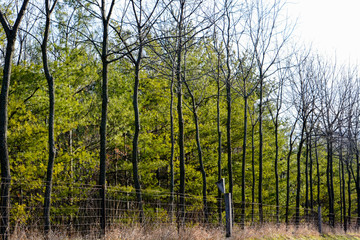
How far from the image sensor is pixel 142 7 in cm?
1332

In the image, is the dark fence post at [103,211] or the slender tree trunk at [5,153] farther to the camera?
the dark fence post at [103,211]

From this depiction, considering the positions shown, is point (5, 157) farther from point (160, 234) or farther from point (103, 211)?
point (160, 234)

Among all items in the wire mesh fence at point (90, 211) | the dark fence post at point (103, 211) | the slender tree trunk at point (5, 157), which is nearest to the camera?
the slender tree trunk at point (5, 157)

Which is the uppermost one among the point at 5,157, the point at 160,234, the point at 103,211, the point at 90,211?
the point at 5,157

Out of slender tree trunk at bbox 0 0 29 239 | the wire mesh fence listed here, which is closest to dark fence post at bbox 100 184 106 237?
the wire mesh fence

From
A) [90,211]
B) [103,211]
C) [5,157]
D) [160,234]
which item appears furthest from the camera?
[90,211]

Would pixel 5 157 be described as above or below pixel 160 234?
above

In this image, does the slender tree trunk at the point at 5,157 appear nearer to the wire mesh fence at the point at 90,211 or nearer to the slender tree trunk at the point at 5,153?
the slender tree trunk at the point at 5,153

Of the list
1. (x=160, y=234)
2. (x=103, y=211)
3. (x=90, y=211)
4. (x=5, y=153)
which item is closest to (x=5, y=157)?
(x=5, y=153)

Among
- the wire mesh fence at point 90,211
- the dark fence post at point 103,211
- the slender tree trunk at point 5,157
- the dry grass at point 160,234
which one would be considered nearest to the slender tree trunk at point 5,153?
the slender tree trunk at point 5,157

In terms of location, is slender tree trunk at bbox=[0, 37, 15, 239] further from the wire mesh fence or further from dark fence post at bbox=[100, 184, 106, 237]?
dark fence post at bbox=[100, 184, 106, 237]

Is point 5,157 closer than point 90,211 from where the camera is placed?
Yes

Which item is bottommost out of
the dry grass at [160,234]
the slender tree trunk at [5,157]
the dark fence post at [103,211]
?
the dry grass at [160,234]

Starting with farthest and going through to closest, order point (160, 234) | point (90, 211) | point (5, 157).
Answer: point (90, 211) → point (160, 234) → point (5, 157)
